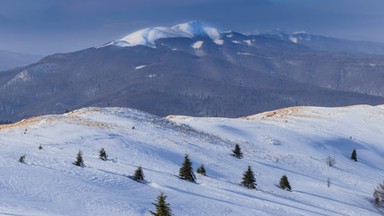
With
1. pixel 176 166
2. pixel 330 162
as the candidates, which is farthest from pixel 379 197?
pixel 176 166

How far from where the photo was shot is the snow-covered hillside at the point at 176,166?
661 inches

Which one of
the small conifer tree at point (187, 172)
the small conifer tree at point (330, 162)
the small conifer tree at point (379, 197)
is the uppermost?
the small conifer tree at point (330, 162)

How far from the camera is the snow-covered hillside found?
16781mm

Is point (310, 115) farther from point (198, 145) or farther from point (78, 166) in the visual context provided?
point (78, 166)

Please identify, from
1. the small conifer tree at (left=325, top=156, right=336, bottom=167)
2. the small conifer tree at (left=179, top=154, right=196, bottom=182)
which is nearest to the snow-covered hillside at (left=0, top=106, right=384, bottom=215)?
the small conifer tree at (left=325, top=156, right=336, bottom=167)

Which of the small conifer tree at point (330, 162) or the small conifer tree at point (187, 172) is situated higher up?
the small conifer tree at point (330, 162)

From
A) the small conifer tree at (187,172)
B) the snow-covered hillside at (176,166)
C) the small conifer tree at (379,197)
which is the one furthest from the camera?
the small conifer tree at (379,197)

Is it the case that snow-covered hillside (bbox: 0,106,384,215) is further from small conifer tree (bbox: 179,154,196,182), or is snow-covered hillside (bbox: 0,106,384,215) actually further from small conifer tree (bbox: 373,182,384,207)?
small conifer tree (bbox: 179,154,196,182)

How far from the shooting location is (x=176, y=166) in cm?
2912

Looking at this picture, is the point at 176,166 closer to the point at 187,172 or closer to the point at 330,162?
the point at 187,172

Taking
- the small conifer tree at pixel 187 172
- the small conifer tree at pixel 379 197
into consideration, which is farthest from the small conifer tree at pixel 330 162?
the small conifer tree at pixel 187 172

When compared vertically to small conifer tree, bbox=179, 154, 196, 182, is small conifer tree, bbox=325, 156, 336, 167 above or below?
above

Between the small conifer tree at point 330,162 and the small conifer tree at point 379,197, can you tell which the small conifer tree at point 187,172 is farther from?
the small conifer tree at point 330,162

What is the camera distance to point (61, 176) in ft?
60.8
